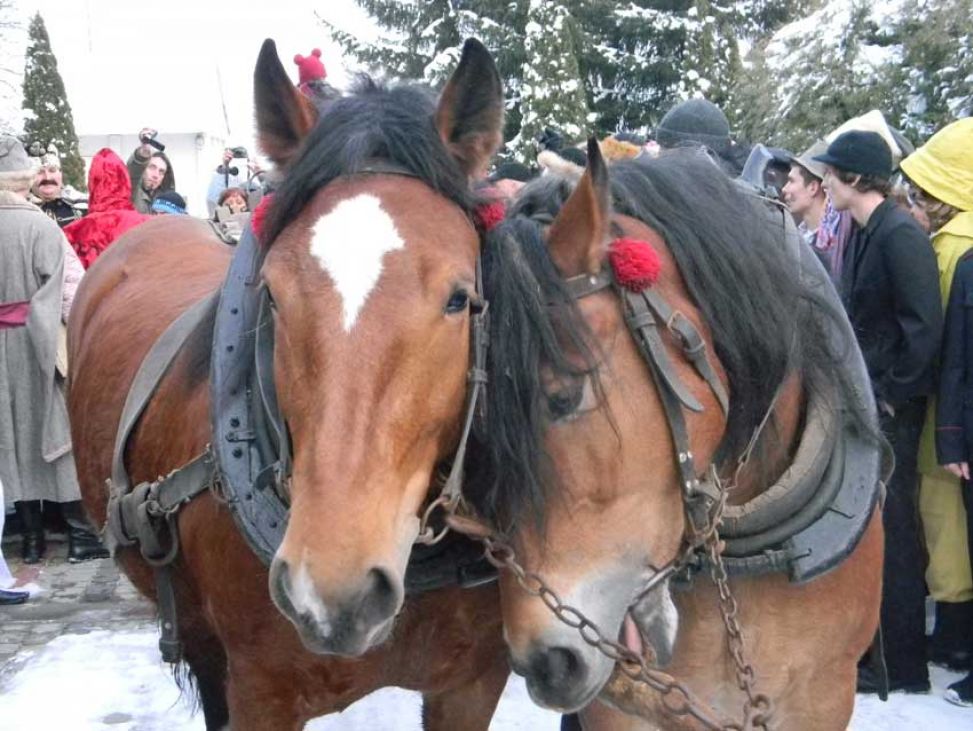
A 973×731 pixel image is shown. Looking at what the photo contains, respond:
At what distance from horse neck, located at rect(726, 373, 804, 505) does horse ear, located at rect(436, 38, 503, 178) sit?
2.51ft

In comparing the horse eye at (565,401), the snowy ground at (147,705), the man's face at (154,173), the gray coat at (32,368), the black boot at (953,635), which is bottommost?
the snowy ground at (147,705)

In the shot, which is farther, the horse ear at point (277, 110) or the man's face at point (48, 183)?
the man's face at point (48, 183)

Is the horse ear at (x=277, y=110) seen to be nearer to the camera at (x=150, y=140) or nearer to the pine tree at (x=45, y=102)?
the camera at (x=150, y=140)

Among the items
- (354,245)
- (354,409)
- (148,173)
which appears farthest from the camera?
(148,173)

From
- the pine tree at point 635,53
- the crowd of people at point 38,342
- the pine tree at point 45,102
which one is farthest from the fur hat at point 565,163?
the pine tree at point 45,102

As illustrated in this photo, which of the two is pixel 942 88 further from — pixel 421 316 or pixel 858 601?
pixel 421 316

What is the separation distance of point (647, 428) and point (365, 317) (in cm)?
55

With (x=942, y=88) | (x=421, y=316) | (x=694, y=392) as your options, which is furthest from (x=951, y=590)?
(x=942, y=88)

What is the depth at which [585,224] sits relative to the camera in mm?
1915

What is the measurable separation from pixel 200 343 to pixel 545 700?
1.26m

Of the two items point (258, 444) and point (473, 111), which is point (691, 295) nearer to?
point (473, 111)

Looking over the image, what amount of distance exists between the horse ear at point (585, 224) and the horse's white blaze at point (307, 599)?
71 centimetres

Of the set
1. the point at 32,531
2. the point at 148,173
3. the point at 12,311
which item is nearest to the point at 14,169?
the point at 12,311

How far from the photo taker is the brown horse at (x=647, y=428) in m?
1.85
